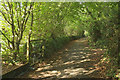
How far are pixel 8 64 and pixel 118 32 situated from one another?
705 cm

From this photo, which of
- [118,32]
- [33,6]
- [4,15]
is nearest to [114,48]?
[118,32]

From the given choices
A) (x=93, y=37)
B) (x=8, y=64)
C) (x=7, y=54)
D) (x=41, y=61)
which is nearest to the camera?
(x=7, y=54)

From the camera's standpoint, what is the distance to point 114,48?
17.1 feet

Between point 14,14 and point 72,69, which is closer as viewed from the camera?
point 72,69

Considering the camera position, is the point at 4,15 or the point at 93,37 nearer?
the point at 4,15

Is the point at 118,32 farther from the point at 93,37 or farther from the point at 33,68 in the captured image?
the point at 93,37

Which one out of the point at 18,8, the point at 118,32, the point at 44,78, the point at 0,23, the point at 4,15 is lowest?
the point at 44,78

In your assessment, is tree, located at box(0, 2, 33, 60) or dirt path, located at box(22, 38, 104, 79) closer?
dirt path, located at box(22, 38, 104, 79)

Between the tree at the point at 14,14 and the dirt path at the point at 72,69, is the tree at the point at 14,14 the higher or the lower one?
the higher one

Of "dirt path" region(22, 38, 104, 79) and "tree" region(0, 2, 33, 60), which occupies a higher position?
"tree" region(0, 2, 33, 60)

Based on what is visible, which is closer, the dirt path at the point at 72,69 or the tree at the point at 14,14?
the dirt path at the point at 72,69

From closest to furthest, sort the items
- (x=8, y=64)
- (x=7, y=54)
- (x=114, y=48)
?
(x=114, y=48)
(x=7, y=54)
(x=8, y=64)

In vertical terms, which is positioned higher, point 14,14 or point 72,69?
point 14,14

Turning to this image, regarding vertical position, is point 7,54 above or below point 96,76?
above
